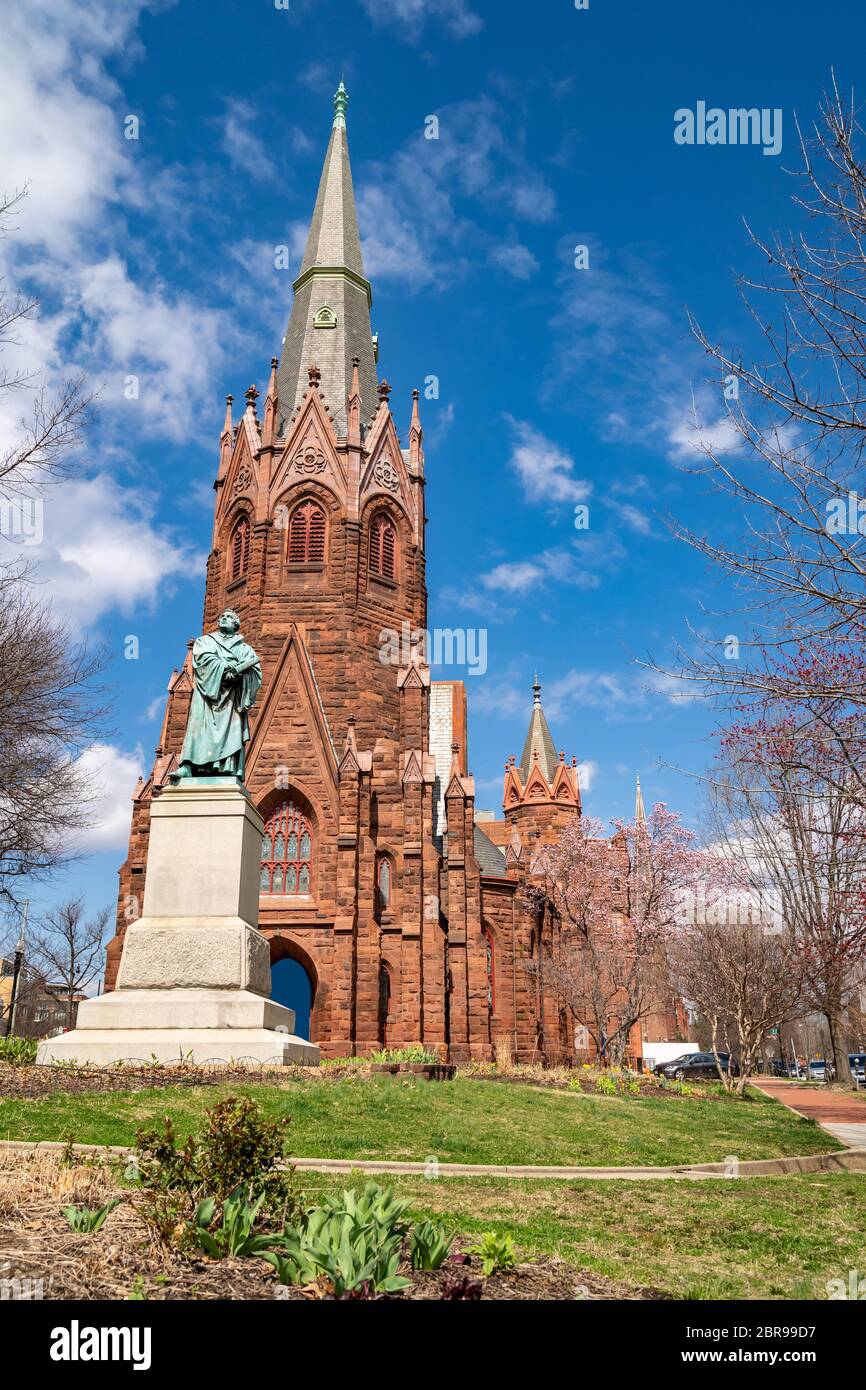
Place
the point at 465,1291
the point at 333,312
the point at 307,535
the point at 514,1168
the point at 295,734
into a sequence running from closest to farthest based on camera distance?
the point at 465,1291 < the point at 514,1168 < the point at 295,734 < the point at 307,535 < the point at 333,312

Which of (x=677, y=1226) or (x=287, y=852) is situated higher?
(x=287, y=852)

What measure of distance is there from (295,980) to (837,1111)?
15879 mm

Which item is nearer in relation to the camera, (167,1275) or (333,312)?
(167,1275)

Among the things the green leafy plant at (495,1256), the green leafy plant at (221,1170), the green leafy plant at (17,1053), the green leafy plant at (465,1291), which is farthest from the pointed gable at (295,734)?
the green leafy plant at (465,1291)

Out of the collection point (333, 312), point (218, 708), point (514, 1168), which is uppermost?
point (333, 312)

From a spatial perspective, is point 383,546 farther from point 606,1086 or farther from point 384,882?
point 606,1086

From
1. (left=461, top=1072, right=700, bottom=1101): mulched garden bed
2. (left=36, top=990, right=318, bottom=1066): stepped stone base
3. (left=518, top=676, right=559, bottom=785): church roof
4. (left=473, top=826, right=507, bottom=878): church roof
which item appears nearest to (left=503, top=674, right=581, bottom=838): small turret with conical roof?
(left=518, top=676, right=559, bottom=785): church roof

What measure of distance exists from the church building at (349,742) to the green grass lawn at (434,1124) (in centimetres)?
1294

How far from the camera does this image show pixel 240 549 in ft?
127

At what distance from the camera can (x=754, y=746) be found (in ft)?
35.6

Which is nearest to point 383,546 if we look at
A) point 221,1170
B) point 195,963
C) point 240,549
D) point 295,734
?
point 240,549

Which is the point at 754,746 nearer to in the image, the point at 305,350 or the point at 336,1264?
the point at 336,1264

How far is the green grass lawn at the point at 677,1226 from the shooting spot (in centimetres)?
584

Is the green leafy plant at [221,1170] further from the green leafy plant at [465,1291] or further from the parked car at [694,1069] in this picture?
the parked car at [694,1069]
